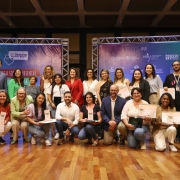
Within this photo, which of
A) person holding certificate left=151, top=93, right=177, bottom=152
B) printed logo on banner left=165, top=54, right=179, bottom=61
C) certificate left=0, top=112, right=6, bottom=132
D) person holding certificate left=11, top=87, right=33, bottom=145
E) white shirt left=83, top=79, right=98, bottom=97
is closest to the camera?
person holding certificate left=151, top=93, right=177, bottom=152

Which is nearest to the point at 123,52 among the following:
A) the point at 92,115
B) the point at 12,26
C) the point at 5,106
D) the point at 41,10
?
the point at 41,10

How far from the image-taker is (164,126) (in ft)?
13.6

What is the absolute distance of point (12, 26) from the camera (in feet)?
32.3

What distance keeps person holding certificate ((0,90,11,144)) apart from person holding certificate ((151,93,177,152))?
8.02ft

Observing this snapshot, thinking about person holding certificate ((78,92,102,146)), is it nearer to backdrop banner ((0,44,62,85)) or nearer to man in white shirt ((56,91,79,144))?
man in white shirt ((56,91,79,144))

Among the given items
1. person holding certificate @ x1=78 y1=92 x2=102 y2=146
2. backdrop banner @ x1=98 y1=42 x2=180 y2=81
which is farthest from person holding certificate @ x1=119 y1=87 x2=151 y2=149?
backdrop banner @ x1=98 y1=42 x2=180 y2=81

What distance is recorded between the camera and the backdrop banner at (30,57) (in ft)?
24.2

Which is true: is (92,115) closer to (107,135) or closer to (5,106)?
(107,135)

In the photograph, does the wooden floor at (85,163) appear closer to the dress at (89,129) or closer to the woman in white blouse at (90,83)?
the dress at (89,129)

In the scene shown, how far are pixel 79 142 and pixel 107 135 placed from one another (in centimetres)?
57

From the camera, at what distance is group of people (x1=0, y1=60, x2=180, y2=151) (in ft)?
13.6

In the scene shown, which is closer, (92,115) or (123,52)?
(92,115)

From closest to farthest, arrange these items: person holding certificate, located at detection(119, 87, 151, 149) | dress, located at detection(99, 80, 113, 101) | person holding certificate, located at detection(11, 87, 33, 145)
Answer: person holding certificate, located at detection(119, 87, 151, 149), person holding certificate, located at detection(11, 87, 33, 145), dress, located at detection(99, 80, 113, 101)

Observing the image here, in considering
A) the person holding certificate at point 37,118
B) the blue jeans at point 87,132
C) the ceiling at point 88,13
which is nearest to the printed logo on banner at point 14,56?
the ceiling at point 88,13
